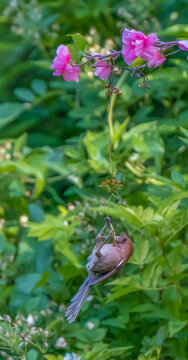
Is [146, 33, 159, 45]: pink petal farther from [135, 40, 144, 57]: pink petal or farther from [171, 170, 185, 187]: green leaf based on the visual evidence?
[171, 170, 185, 187]: green leaf

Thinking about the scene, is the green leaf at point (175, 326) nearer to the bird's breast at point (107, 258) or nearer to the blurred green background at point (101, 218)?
the blurred green background at point (101, 218)

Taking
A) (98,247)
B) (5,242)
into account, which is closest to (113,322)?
(5,242)

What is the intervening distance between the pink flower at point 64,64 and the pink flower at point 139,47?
3.7 inches

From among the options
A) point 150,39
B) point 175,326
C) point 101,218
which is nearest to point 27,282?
point 101,218

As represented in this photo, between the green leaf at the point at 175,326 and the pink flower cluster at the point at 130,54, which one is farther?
the green leaf at the point at 175,326

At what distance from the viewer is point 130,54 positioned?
3.26 ft

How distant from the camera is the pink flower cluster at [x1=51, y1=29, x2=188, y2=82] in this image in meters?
0.97

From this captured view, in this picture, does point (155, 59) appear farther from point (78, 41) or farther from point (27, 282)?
point (27, 282)

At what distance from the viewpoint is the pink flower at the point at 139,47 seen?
0.97 meters

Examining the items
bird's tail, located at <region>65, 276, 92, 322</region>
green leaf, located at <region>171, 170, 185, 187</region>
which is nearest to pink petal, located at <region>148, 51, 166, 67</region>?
bird's tail, located at <region>65, 276, 92, 322</region>

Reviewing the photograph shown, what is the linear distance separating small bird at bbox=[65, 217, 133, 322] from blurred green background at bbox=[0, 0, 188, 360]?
0.11 m

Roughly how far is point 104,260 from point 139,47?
1.10 feet

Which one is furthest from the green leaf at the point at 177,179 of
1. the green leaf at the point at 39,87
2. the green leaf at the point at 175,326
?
the green leaf at the point at 39,87

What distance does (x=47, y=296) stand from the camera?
1.74 m
